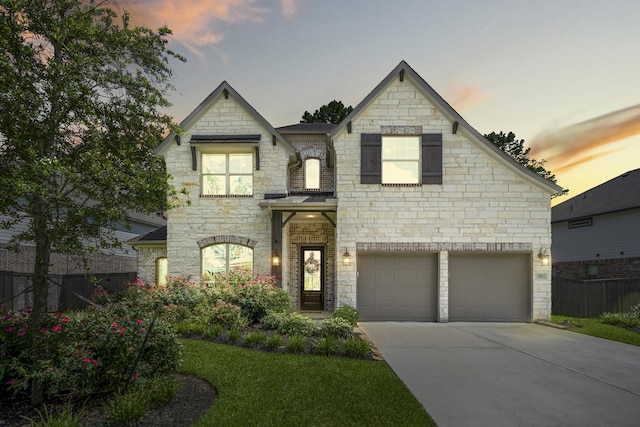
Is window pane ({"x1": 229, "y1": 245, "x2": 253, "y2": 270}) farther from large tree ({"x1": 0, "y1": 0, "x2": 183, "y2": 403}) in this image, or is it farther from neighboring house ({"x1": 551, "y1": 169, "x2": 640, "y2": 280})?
neighboring house ({"x1": 551, "y1": 169, "x2": 640, "y2": 280})

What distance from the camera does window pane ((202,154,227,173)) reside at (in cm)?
1290

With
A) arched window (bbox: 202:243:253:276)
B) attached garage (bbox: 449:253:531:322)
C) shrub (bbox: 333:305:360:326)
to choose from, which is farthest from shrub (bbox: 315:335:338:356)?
attached garage (bbox: 449:253:531:322)

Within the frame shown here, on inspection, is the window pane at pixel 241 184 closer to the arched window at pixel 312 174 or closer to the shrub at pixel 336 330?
the arched window at pixel 312 174

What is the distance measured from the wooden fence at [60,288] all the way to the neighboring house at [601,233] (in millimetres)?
24832

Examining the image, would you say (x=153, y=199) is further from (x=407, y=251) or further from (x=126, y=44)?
(x=407, y=251)

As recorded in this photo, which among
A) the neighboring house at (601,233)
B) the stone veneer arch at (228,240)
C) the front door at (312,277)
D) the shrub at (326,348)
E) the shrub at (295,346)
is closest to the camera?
the shrub at (326,348)

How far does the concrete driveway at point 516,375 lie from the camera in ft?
14.7

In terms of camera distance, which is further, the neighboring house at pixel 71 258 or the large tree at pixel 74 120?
the neighboring house at pixel 71 258

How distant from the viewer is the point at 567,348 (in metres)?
8.15

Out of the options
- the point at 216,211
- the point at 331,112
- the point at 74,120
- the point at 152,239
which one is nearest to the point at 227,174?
the point at 216,211

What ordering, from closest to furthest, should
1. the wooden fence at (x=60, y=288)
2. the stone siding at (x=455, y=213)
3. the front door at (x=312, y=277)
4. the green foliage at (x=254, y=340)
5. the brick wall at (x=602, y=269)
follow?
the green foliage at (x=254, y=340), the wooden fence at (x=60, y=288), the stone siding at (x=455, y=213), the front door at (x=312, y=277), the brick wall at (x=602, y=269)

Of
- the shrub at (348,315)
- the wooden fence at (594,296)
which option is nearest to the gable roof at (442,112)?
the wooden fence at (594,296)

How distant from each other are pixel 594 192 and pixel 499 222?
16.3 m

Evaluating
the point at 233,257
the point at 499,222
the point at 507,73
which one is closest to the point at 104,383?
the point at 233,257
